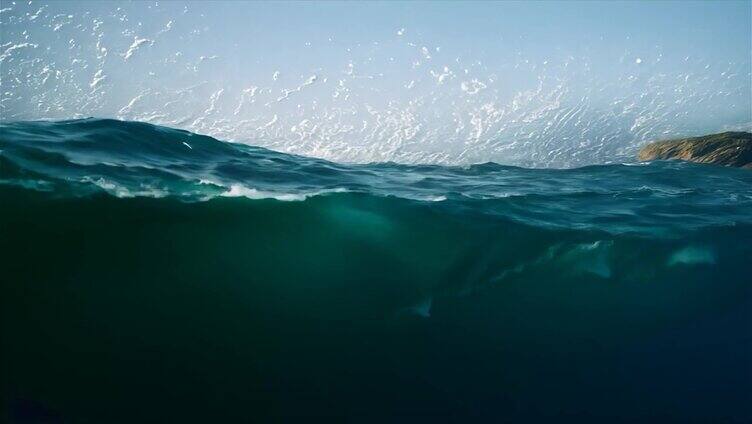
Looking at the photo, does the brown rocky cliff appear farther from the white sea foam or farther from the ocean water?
the white sea foam

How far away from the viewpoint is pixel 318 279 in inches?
484

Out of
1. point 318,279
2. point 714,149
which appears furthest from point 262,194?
point 714,149

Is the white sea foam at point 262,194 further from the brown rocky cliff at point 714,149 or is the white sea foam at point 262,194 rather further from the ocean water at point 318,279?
the brown rocky cliff at point 714,149

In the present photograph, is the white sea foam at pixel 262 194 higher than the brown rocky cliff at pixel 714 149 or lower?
lower

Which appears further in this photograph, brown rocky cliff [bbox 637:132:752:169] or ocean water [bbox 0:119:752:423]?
brown rocky cliff [bbox 637:132:752:169]

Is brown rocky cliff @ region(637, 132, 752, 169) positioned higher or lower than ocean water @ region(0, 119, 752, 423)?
higher

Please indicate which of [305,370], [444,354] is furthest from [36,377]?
[444,354]

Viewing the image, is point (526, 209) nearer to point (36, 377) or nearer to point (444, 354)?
point (444, 354)

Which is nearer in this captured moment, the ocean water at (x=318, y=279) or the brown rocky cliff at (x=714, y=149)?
A: the ocean water at (x=318, y=279)

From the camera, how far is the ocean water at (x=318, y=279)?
30.4 feet

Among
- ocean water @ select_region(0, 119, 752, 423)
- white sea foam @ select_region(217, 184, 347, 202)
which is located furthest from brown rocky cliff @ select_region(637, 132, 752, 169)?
white sea foam @ select_region(217, 184, 347, 202)

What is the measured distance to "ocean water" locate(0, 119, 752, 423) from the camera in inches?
364

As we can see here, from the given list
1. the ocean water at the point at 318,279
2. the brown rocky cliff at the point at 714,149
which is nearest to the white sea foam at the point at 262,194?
the ocean water at the point at 318,279

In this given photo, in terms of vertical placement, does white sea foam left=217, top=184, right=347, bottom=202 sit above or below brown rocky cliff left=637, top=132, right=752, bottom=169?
below
